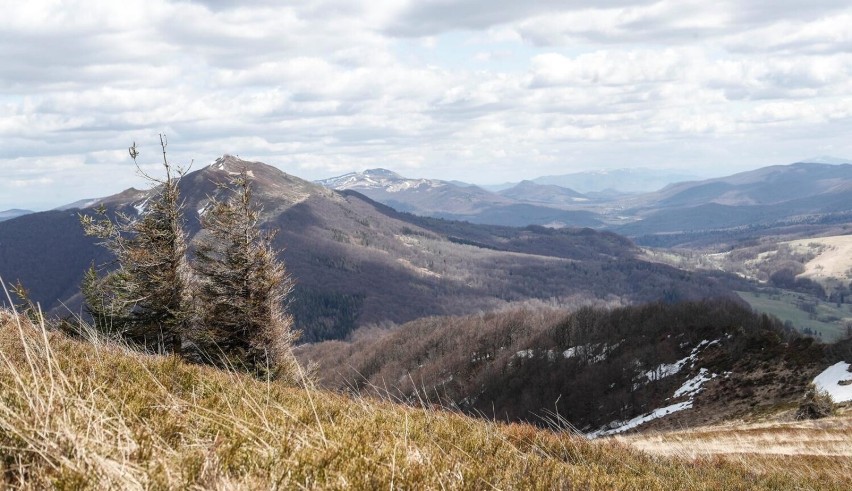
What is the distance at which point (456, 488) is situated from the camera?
150 inches

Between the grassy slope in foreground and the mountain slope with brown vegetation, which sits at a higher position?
the grassy slope in foreground

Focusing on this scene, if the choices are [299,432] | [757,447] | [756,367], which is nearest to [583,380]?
[756,367]

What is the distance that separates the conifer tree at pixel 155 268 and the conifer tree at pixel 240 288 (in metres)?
0.97

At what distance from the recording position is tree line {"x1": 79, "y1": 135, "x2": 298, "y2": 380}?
26.0 m

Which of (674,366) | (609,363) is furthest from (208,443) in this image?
(609,363)

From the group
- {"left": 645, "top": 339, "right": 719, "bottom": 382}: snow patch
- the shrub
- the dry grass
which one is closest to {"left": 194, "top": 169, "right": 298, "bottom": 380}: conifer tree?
the dry grass

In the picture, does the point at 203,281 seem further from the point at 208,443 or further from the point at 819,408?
the point at 819,408

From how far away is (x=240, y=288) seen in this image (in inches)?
1048

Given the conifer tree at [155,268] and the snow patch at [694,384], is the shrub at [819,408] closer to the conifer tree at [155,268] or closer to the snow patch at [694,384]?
the conifer tree at [155,268]

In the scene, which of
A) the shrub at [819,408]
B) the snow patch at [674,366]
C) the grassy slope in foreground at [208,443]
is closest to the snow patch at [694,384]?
the snow patch at [674,366]

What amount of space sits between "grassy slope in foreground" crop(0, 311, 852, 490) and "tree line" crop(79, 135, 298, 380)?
790 inches

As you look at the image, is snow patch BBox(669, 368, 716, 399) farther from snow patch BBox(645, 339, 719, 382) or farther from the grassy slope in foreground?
the grassy slope in foreground

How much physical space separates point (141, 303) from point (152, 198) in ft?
16.6

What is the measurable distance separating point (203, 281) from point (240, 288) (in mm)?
2040
